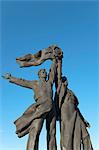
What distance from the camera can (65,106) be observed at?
1169 centimetres

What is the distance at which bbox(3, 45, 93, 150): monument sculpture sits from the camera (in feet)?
36.5

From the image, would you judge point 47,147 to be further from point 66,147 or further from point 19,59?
point 19,59

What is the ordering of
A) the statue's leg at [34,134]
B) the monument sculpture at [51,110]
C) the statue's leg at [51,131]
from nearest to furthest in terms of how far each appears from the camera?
the statue's leg at [34,134] → the monument sculpture at [51,110] → the statue's leg at [51,131]

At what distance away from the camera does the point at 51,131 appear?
11.4 meters

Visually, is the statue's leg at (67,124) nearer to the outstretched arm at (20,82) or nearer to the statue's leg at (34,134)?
the statue's leg at (34,134)

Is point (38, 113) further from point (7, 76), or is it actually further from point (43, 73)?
point (7, 76)

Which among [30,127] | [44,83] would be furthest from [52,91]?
[30,127]

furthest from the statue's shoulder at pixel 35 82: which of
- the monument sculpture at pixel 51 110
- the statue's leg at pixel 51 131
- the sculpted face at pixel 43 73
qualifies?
the statue's leg at pixel 51 131

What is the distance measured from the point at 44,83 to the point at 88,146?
1.77m

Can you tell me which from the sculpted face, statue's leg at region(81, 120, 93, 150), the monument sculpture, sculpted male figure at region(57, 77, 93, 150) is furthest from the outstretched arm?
statue's leg at region(81, 120, 93, 150)

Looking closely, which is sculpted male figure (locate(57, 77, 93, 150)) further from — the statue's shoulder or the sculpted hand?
the sculpted hand

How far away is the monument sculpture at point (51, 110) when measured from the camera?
36.5ft

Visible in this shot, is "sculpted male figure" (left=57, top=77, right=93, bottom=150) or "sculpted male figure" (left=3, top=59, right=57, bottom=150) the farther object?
"sculpted male figure" (left=57, top=77, right=93, bottom=150)

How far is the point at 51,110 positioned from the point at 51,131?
1.60ft
